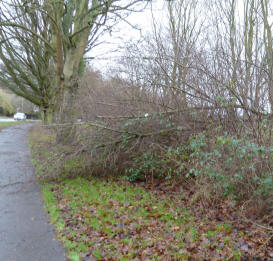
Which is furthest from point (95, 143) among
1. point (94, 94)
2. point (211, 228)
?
point (211, 228)

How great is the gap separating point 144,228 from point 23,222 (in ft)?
8.49

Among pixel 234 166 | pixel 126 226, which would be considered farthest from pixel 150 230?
pixel 234 166

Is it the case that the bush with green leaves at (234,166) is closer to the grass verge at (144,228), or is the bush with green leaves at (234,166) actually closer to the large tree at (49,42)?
the grass verge at (144,228)

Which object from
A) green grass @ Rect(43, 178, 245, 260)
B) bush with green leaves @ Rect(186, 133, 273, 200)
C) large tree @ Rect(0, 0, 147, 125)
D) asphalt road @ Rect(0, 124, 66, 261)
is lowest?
asphalt road @ Rect(0, 124, 66, 261)

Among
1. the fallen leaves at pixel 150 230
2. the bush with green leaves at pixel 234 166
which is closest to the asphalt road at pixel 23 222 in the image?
the fallen leaves at pixel 150 230

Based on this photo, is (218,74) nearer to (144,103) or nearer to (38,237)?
(144,103)

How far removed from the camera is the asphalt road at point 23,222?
4.93 meters

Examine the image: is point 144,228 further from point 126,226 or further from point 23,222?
point 23,222

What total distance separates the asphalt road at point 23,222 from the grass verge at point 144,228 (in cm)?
23

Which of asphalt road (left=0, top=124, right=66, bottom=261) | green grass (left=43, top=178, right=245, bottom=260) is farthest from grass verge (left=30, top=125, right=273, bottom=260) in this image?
asphalt road (left=0, top=124, right=66, bottom=261)

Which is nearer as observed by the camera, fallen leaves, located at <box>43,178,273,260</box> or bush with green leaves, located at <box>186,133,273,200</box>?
fallen leaves, located at <box>43,178,273,260</box>

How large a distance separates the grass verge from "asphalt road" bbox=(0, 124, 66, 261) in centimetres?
23

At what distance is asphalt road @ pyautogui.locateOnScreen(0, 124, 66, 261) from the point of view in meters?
4.93

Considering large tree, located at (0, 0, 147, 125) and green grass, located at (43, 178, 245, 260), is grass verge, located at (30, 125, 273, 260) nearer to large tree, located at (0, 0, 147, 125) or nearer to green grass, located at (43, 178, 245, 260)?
green grass, located at (43, 178, 245, 260)
